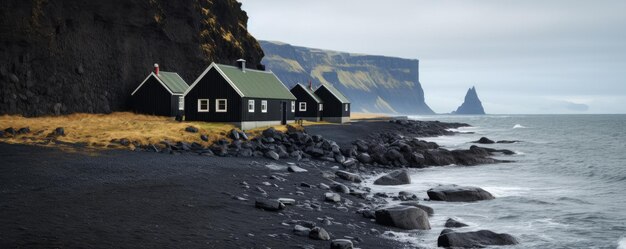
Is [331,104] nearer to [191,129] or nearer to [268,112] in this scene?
[268,112]

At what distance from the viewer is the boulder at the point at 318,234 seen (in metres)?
13.8

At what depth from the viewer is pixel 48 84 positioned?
4291 centimetres

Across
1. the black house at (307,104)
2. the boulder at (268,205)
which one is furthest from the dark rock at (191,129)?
the black house at (307,104)

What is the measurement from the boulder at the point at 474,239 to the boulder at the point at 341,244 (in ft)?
10.2

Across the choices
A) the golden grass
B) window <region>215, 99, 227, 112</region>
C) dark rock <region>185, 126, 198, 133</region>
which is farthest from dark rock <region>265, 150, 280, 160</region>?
window <region>215, 99, 227, 112</region>

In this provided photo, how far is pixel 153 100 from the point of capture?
52531 millimetres

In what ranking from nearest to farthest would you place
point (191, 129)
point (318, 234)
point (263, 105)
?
point (318, 234) → point (191, 129) → point (263, 105)

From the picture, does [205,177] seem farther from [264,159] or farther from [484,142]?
[484,142]

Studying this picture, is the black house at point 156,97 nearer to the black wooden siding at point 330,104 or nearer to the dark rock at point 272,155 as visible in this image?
the dark rock at point 272,155

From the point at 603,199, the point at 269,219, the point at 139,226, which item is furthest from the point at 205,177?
the point at 603,199

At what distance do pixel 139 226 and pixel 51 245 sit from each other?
239cm

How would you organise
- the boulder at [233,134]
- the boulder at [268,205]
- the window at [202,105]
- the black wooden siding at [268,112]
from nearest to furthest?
the boulder at [268,205] < the boulder at [233,134] < the black wooden siding at [268,112] < the window at [202,105]

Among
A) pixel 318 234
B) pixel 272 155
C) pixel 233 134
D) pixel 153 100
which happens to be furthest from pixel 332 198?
pixel 153 100

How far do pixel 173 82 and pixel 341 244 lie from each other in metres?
44.7
